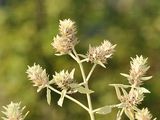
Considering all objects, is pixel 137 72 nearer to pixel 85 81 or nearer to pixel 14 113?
pixel 85 81

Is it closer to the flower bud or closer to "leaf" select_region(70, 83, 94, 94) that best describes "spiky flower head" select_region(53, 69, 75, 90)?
"leaf" select_region(70, 83, 94, 94)

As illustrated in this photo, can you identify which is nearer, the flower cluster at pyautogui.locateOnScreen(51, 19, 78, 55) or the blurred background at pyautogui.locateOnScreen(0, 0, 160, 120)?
the flower cluster at pyautogui.locateOnScreen(51, 19, 78, 55)

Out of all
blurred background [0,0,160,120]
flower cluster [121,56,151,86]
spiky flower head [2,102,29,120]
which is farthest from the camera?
blurred background [0,0,160,120]

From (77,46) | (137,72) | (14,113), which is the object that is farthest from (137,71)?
(77,46)

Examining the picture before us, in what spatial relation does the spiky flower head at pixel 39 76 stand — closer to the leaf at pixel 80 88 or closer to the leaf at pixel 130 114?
the leaf at pixel 80 88

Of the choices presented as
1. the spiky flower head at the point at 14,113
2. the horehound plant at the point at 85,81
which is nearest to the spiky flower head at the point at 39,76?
the horehound plant at the point at 85,81

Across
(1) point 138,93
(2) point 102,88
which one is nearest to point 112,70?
(2) point 102,88

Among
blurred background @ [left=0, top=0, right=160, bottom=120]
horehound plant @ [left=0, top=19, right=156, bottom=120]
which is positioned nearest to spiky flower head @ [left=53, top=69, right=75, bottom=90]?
horehound plant @ [left=0, top=19, right=156, bottom=120]

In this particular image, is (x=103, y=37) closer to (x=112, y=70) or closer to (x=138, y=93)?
(x=112, y=70)
